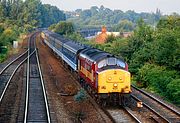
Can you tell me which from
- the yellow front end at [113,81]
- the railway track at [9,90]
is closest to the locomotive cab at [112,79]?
the yellow front end at [113,81]

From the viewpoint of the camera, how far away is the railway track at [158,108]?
19500 mm

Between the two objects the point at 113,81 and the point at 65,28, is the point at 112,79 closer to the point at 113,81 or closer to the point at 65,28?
the point at 113,81

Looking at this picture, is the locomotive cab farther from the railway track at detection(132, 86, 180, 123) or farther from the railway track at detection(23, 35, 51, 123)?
the railway track at detection(23, 35, 51, 123)

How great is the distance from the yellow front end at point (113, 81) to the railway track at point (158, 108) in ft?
5.62

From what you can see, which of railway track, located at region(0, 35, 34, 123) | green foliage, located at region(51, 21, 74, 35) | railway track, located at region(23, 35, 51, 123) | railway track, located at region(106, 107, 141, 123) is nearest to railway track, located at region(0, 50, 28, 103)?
railway track, located at region(0, 35, 34, 123)

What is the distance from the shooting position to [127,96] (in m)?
22.0

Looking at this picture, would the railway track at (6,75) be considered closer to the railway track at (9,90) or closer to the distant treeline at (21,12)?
the railway track at (9,90)

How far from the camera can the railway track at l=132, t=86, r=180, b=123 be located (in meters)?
19.5

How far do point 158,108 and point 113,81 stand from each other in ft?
9.61

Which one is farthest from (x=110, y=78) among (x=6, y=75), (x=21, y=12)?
(x=21, y=12)

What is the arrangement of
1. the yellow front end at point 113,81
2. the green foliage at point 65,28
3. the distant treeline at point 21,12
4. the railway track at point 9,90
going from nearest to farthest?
the railway track at point 9,90
the yellow front end at point 113,81
the green foliage at point 65,28
the distant treeline at point 21,12

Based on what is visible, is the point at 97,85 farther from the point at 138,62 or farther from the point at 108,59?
the point at 138,62

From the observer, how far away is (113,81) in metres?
21.8

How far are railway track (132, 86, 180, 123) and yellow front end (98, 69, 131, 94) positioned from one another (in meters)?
1.71
